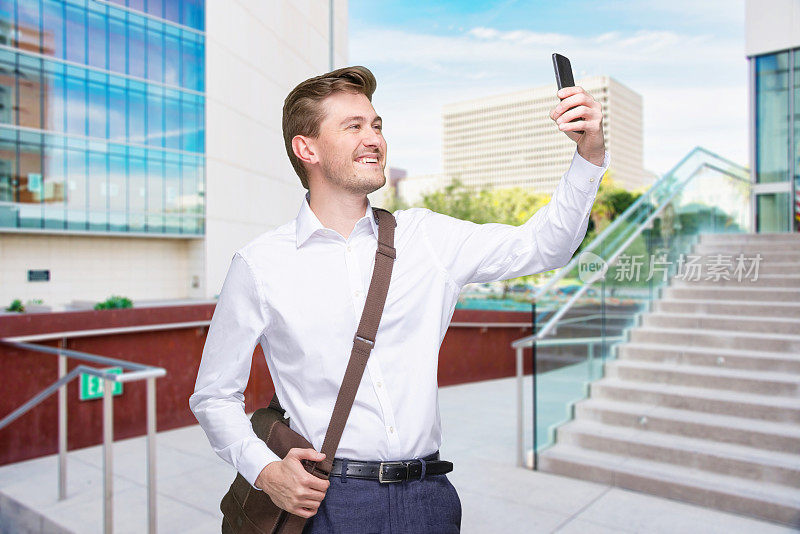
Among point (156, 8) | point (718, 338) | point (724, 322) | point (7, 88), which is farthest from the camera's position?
point (156, 8)

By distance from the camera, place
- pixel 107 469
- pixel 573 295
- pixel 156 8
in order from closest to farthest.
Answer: pixel 107 469, pixel 573 295, pixel 156 8

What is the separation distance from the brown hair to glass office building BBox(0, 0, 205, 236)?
20680 millimetres

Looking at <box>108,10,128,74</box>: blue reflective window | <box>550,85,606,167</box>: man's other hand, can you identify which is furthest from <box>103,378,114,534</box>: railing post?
<box>108,10,128,74</box>: blue reflective window

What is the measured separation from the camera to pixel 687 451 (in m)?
4.44

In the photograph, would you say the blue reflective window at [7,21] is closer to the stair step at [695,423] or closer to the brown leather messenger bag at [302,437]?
the stair step at [695,423]

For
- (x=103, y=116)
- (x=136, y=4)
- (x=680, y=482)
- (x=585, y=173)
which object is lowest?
(x=680, y=482)

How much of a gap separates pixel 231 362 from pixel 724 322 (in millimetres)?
5651

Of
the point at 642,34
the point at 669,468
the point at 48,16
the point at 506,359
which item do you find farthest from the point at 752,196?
the point at 642,34

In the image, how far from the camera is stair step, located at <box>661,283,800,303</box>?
619cm

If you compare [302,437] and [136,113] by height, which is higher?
[136,113]

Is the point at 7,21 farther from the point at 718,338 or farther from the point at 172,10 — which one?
the point at 718,338

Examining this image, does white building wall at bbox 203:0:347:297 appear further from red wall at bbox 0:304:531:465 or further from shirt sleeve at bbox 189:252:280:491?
shirt sleeve at bbox 189:252:280:491

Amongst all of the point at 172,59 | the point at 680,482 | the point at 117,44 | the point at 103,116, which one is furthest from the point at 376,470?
the point at 172,59

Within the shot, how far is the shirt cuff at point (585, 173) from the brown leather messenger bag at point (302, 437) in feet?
1.37
